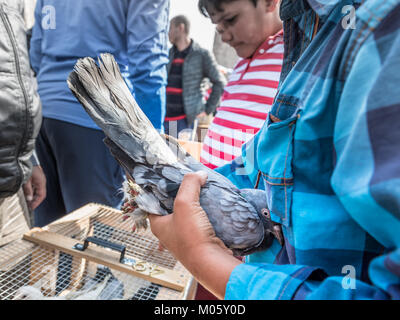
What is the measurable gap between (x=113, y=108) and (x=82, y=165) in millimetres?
847

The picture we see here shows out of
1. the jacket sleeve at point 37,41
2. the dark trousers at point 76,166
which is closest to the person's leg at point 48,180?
the dark trousers at point 76,166

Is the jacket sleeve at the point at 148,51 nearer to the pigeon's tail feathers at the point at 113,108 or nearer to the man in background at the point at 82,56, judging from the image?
the man in background at the point at 82,56

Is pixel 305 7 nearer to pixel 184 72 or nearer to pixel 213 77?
pixel 184 72

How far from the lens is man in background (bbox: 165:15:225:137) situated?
2949 millimetres

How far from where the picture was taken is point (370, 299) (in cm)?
37

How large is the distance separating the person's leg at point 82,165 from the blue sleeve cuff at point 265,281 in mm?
1132

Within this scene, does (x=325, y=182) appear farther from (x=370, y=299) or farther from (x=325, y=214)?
(x=370, y=299)

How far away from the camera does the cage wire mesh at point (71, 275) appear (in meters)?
0.97

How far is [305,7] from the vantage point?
61 centimetres

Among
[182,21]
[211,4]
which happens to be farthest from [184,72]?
[211,4]

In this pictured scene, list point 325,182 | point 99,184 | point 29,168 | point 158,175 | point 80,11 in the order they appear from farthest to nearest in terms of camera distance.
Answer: point 99,184
point 80,11
point 29,168
point 158,175
point 325,182

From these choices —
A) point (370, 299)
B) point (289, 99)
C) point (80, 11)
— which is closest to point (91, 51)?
point (80, 11)

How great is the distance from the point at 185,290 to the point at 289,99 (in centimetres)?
82

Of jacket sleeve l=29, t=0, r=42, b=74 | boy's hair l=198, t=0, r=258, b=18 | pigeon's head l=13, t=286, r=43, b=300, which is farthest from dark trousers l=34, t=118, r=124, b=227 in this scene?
boy's hair l=198, t=0, r=258, b=18
